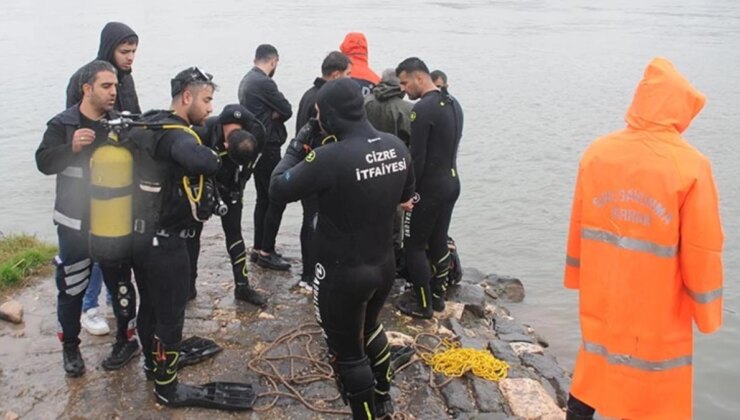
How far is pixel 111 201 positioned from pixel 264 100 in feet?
8.15

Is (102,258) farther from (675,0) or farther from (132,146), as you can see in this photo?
(675,0)

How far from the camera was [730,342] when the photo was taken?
25.6 ft

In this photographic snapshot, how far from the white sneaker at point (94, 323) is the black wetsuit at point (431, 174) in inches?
99.4

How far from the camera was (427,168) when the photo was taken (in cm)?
579

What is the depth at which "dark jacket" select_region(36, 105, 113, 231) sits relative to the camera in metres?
4.39

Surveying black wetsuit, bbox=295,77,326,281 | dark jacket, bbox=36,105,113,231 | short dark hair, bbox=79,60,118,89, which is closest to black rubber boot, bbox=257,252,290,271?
black wetsuit, bbox=295,77,326,281

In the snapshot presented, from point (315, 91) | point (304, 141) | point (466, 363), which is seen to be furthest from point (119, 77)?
point (466, 363)

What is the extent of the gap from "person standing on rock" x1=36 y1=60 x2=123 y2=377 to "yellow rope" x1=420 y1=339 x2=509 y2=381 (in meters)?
2.59

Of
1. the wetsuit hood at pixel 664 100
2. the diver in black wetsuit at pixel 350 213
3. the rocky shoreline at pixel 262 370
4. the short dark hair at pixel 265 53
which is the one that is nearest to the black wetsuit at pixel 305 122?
the rocky shoreline at pixel 262 370

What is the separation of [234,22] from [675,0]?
29952 mm

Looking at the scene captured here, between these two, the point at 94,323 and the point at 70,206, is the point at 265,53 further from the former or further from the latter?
the point at 94,323

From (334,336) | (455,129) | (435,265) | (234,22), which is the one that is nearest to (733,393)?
(435,265)

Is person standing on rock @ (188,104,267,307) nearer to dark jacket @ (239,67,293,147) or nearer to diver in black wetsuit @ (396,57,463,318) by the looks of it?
dark jacket @ (239,67,293,147)

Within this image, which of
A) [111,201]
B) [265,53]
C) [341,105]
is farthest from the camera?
[265,53]
